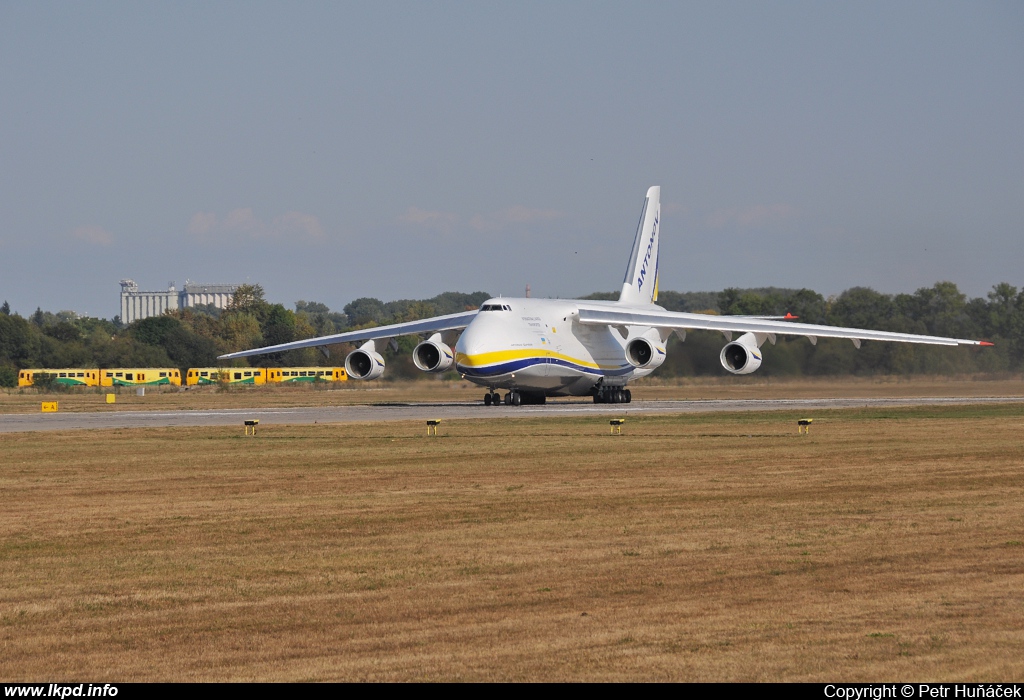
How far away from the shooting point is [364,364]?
4291 centimetres

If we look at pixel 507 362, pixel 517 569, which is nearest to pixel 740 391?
pixel 507 362

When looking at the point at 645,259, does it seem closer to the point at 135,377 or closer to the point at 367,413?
the point at 367,413

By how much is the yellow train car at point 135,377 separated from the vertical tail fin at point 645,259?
39.5m

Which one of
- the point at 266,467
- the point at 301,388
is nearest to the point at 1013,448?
the point at 266,467

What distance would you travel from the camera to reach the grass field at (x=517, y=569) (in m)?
7.33

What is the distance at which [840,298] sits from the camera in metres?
60.9

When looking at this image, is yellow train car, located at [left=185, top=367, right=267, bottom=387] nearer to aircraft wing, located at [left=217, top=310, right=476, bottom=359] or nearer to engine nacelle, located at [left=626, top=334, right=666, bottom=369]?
aircraft wing, located at [left=217, top=310, right=476, bottom=359]

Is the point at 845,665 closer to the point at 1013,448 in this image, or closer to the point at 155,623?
the point at 155,623

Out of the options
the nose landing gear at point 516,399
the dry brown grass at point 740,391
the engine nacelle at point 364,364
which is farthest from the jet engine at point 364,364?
the dry brown grass at point 740,391

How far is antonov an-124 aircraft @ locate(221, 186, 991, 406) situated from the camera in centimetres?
3934

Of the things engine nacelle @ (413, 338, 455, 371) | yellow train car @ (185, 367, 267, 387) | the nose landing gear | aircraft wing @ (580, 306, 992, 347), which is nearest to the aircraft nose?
engine nacelle @ (413, 338, 455, 371)

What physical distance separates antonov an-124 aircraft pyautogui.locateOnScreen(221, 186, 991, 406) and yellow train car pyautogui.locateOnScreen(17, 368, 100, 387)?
123ft

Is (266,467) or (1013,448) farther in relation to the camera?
(1013,448)
